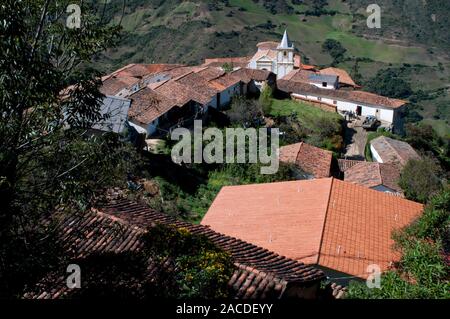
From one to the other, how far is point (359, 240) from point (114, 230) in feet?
24.3

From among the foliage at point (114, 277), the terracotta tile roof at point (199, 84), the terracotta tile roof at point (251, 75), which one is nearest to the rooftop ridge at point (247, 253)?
the foliage at point (114, 277)

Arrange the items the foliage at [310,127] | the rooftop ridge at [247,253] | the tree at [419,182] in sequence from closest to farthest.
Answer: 1. the rooftop ridge at [247,253]
2. the tree at [419,182]
3. the foliage at [310,127]

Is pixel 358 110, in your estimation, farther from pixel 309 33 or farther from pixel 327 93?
pixel 309 33

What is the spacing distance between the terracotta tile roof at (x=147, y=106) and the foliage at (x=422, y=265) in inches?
560

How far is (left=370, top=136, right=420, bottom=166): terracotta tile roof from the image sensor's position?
2881 centimetres

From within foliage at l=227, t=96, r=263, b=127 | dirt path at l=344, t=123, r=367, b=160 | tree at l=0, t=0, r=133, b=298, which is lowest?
dirt path at l=344, t=123, r=367, b=160

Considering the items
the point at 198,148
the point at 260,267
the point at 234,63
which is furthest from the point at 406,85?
the point at 260,267

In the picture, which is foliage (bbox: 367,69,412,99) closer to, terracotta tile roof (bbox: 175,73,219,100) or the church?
the church

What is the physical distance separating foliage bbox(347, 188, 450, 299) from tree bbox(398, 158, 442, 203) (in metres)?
7.95

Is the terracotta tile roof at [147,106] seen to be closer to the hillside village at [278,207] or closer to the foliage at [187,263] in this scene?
the hillside village at [278,207]

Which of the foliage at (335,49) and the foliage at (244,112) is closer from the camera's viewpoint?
the foliage at (244,112)

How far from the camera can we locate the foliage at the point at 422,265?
9.31 metres

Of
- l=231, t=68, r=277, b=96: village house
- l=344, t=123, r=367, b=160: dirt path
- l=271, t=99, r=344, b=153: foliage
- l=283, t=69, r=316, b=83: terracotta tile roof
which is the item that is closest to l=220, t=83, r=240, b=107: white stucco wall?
l=231, t=68, r=277, b=96: village house

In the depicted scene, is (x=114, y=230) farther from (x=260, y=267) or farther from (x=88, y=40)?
(x=88, y=40)
